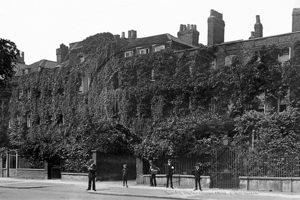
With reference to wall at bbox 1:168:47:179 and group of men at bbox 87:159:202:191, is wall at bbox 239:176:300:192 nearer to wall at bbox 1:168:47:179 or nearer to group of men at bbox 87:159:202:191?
group of men at bbox 87:159:202:191

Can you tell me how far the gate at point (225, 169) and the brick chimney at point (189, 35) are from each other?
55.4 ft

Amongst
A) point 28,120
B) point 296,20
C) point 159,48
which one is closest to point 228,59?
point 296,20

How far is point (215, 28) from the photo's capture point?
3425 centimetres

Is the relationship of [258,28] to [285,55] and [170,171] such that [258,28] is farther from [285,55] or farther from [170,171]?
[170,171]

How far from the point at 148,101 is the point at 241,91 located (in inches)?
313

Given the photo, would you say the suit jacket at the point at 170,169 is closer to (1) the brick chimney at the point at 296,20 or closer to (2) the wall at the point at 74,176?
(2) the wall at the point at 74,176

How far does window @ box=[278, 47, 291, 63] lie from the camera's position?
92.3 ft

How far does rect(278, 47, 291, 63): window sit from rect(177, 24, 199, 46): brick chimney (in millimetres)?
12109

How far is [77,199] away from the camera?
18.0 m

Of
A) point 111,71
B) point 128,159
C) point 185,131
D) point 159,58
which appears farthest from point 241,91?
point 111,71

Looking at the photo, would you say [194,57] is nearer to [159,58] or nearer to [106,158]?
[159,58]

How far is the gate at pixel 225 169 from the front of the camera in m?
23.6

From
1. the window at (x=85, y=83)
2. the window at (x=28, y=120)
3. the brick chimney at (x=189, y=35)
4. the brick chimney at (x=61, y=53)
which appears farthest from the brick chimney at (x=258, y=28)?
the window at (x=28, y=120)

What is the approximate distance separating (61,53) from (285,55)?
28.2 m
